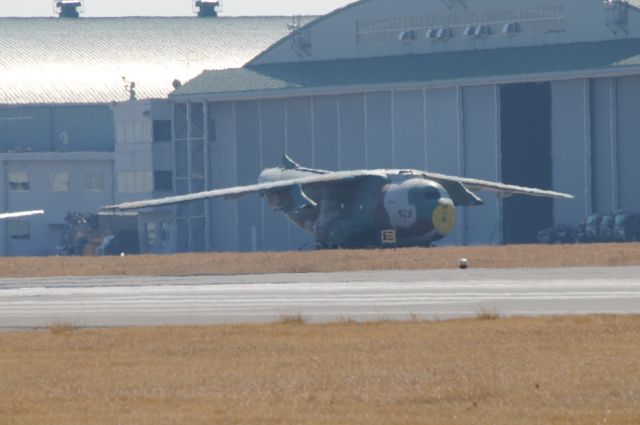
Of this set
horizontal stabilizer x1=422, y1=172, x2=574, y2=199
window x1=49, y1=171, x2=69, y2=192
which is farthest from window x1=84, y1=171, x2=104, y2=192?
horizontal stabilizer x1=422, y1=172, x2=574, y2=199

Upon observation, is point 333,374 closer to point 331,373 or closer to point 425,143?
point 331,373

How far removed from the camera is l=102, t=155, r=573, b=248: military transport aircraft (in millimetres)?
55797

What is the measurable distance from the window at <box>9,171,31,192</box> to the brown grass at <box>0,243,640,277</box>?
3956cm

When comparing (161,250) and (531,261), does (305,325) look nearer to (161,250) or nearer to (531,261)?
(531,261)

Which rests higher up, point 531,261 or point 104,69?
point 104,69

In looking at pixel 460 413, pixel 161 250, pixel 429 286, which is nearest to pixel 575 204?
pixel 161 250

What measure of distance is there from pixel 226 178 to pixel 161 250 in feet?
22.3

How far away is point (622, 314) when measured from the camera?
85.1 feet

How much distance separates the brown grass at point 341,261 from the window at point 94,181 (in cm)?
3941

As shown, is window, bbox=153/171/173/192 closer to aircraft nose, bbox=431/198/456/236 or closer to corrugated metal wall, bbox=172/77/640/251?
corrugated metal wall, bbox=172/77/640/251

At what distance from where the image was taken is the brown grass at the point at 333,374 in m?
16.0

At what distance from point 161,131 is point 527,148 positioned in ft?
77.1

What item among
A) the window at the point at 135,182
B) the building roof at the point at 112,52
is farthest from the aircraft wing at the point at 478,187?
the building roof at the point at 112,52

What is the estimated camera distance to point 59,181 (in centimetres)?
9344
